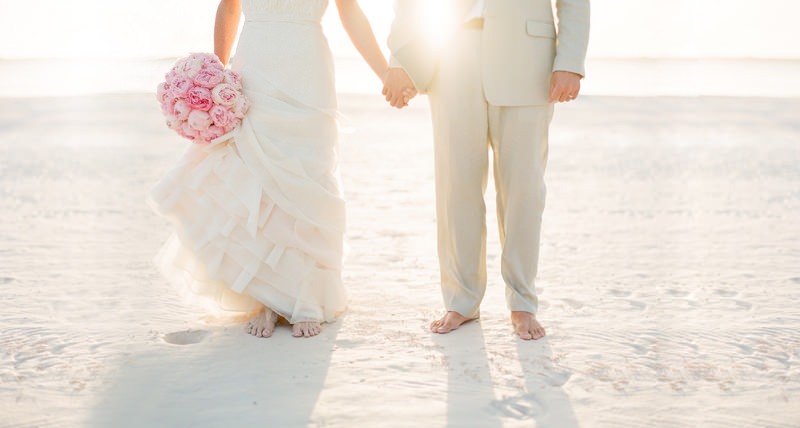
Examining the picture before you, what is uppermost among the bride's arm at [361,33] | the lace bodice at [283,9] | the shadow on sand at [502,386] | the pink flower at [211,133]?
the lace bodice at [283,9]

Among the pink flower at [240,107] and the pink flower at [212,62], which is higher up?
the pink flower at [212,62]

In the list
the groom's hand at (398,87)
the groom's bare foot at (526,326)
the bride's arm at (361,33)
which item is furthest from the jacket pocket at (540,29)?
the groom's bare foot at (526,326)

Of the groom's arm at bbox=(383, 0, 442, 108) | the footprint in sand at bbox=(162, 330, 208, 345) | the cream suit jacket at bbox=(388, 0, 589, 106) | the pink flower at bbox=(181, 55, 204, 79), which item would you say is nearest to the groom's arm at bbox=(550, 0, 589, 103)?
the cream suit jacket at bbox=(388, 0, 589, 106)

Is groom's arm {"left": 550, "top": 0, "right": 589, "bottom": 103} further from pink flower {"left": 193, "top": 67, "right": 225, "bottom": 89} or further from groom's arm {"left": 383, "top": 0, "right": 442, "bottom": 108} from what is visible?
pink flower {"left": 193, "top": 67, "right": 225, "bottom": 89}

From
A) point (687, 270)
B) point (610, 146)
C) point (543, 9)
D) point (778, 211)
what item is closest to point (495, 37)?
point (543, 9)

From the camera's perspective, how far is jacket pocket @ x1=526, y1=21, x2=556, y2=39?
336 centimetres

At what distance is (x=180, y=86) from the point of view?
3514mm

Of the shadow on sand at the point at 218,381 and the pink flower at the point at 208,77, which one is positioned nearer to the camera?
the shadow on sand at the point at 218,381

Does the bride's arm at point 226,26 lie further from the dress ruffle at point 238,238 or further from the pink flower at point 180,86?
the dress ruffle at point 238,238

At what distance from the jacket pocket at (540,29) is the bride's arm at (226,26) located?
1419 mm

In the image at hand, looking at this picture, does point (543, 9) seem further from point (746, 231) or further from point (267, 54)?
point (746, 231)

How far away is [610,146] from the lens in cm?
1108

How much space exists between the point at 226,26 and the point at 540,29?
4.99 ft

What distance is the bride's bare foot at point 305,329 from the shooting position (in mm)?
3508
